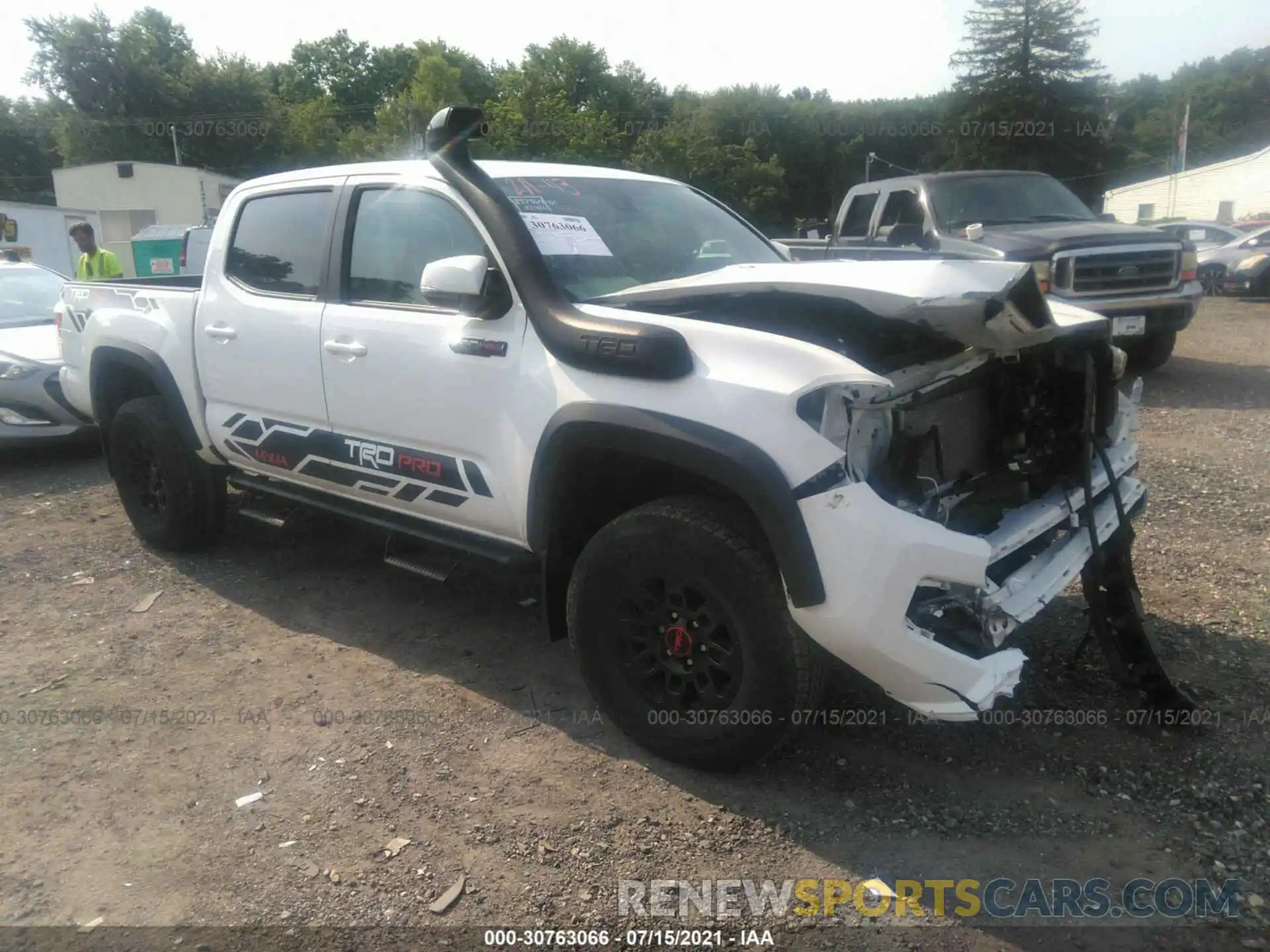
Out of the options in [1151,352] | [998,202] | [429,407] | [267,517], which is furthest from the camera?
[1151,352]

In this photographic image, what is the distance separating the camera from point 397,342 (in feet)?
12.0

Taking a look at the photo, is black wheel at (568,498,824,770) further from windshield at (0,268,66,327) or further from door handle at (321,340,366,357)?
windshield at (0,268,66,327)

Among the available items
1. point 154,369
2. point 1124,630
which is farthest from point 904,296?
point 154,369

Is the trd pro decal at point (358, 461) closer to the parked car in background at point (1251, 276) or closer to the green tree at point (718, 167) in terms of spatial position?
the parked car in background at point (1251, 276)

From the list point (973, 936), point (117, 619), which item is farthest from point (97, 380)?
point (973, 936)

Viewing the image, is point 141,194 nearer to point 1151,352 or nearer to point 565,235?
point 1151,352

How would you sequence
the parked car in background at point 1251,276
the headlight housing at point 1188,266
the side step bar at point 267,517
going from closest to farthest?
the side step bar at point 267,517, the headlight housing at point 1188,266, the parked car in background at point 1251,276

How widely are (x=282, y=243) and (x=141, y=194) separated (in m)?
37.3

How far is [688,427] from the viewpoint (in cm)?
280

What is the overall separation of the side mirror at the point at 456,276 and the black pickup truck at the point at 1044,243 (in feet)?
14.9

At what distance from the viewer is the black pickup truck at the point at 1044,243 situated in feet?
25.7

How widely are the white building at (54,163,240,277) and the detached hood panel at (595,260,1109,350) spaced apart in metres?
34.1

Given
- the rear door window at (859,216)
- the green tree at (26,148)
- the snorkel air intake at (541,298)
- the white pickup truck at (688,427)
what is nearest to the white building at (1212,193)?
the rear door window at (859,216)

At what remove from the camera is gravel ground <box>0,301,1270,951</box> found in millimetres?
2633
